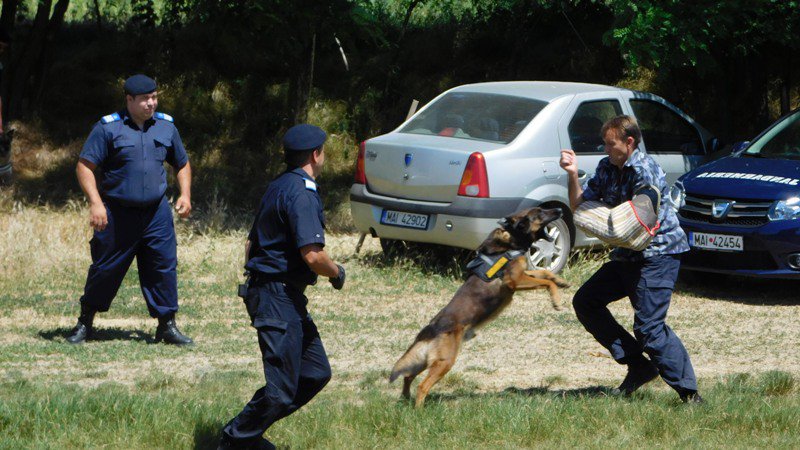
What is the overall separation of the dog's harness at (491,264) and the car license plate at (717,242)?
376 cm

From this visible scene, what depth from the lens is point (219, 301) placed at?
29.8 ft

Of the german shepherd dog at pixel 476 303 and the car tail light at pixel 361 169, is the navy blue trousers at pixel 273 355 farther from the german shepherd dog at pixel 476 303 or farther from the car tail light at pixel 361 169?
the car tail light at pixel 361 169

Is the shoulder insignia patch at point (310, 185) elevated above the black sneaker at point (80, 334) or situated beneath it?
elevated above

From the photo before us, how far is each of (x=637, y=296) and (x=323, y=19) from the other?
351 inches

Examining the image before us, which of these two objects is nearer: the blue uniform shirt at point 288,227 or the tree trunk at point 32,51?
the blue uniform shirt at point 288,227

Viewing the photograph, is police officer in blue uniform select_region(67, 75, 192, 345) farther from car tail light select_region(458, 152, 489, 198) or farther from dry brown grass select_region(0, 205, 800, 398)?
car tail light select_region(458, 152, 489, 198)

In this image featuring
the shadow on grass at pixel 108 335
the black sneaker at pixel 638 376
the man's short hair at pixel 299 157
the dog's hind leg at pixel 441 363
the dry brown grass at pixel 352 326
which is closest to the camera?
the man's short hair at pixel 299 157

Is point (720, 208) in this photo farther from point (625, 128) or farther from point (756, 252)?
point (625, 128)

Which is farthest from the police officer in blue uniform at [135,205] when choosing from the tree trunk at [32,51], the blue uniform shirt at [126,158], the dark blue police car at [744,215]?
the tree trunk at [32,51]

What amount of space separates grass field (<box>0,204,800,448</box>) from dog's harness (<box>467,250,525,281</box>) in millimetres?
688

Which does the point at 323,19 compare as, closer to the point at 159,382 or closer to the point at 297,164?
the point at 159,382

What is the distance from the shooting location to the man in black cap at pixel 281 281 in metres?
4.77

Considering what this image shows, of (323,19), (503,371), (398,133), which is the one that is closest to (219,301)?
(398,133)

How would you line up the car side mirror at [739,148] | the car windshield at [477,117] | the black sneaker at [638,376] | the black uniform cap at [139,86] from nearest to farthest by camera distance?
the black sneaker at [638,376] < the black uniform cap at [139,86] < the car windshield at [477,117] < the car side mirror at [739,148]
